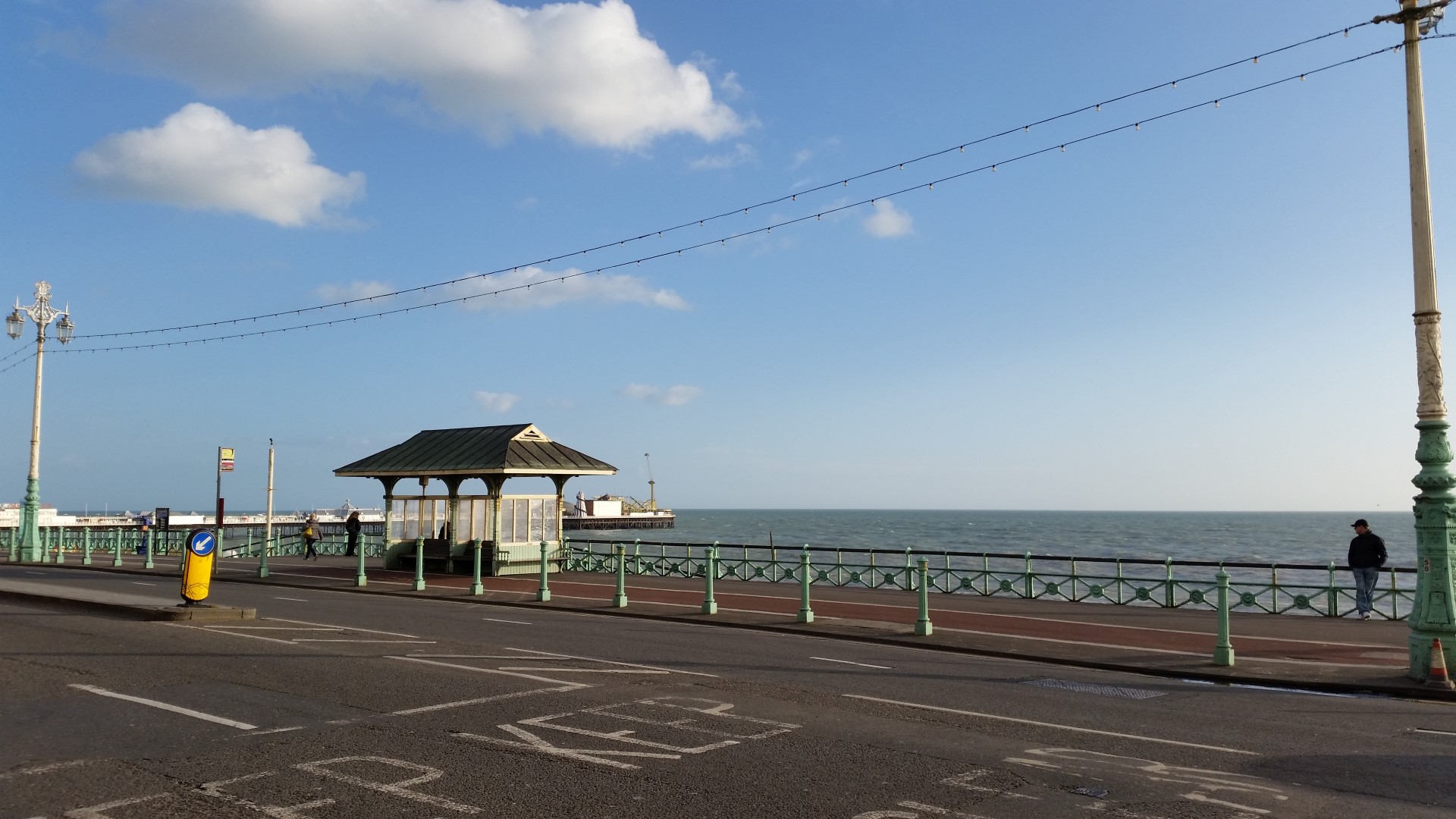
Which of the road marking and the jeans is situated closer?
the road marking

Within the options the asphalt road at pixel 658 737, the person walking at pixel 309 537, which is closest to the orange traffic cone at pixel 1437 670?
the asphalt road at pixel 658 737

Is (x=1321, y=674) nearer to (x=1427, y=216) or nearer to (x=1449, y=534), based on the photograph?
(x=1449, y=534)

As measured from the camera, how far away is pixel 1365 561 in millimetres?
19078

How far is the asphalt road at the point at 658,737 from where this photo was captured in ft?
21.6

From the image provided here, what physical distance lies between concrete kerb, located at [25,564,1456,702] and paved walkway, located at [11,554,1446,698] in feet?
0.09

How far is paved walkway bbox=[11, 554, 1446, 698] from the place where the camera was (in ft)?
44.1

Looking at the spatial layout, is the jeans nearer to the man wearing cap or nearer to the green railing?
the man wearing cap

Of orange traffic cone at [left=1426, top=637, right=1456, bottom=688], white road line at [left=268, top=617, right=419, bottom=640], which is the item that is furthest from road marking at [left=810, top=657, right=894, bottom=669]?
orange traffic cone at [left=1426, top=637, right=1456, bottom=688]

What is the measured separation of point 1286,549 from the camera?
93.2 m

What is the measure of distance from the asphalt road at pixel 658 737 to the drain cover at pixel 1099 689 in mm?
60

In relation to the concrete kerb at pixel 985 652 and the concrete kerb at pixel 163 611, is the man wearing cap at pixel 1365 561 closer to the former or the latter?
the concrete kerb at pixel 985 652

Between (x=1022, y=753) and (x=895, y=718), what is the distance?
1578 mm

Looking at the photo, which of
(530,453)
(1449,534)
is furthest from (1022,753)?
(530,453)

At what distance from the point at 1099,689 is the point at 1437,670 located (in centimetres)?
392
